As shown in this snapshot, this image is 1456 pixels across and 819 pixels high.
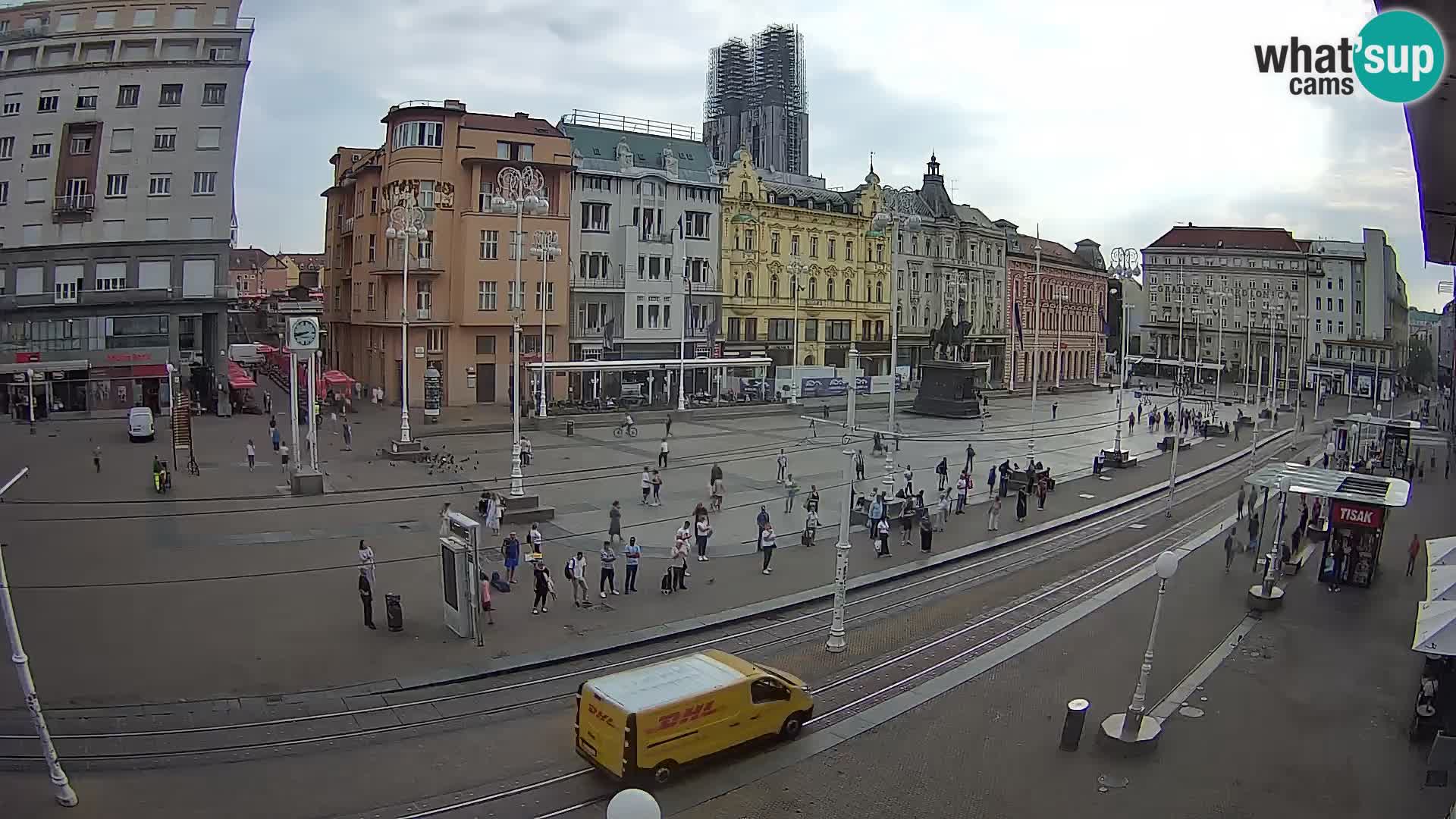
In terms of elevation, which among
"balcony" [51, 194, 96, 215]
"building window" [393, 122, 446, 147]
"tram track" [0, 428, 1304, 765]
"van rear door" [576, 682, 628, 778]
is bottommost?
"tram track" [0, 428, 1304, 765]

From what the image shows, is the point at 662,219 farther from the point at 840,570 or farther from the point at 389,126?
the point at 840,570

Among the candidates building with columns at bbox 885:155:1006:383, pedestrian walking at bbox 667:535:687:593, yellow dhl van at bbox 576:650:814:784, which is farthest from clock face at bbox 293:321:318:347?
building with columns at bbox 885:155:1006:383

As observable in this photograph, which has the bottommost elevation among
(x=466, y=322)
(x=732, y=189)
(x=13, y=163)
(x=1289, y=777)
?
(x=1289, y=777)

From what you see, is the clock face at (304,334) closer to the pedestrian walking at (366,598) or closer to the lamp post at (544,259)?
the lamp post at (544,259)

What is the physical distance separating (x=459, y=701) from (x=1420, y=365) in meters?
99.8

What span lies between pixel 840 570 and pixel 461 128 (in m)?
46.1

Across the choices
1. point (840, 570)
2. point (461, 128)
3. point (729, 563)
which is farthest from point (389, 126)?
point (840, 570)

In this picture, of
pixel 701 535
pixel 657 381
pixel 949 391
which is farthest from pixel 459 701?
pixel 949 391

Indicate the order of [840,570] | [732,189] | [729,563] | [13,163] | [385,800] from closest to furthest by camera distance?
[385,800] < [840,570] < [729,563] < [13,163] < [732,189]

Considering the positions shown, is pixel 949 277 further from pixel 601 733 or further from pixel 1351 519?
pixel 601 733

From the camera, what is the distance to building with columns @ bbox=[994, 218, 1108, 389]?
9638 cm

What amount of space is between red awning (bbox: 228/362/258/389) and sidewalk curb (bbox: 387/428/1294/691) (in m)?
38.2

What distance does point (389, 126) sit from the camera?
57.3m

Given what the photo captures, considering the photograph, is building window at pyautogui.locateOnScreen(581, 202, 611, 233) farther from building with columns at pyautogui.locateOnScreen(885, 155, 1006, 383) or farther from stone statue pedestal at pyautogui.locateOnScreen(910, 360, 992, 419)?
building with columns at pyautogui.locateOnScreen(885, 155, 1006, 383)
